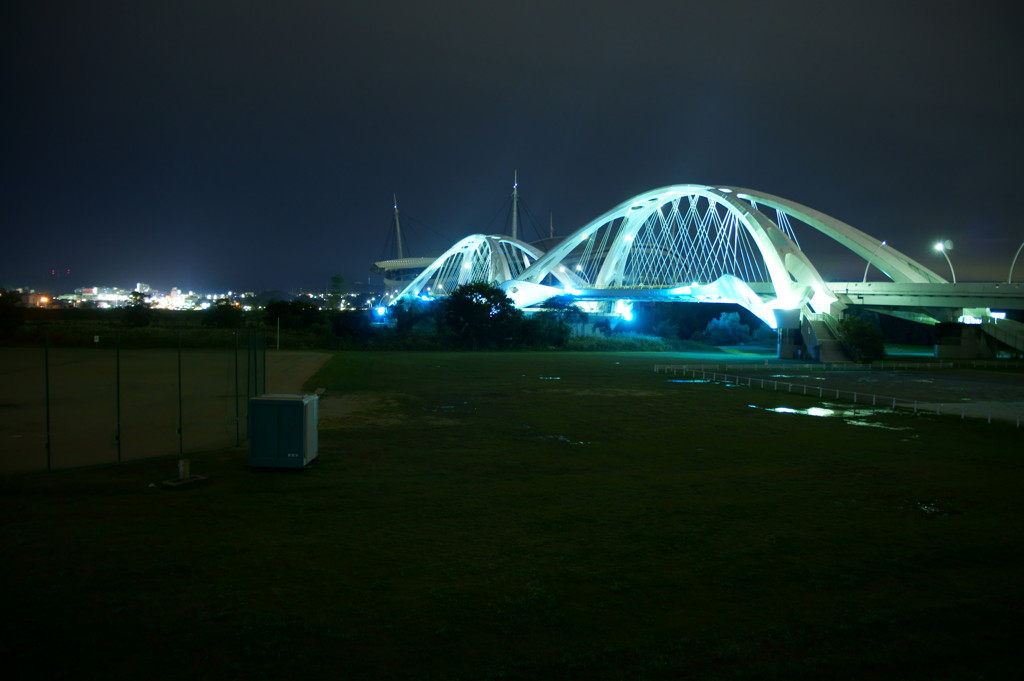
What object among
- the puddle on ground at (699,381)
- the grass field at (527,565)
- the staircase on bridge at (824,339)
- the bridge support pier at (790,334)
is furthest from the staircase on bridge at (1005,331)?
the grass field at (527,565)

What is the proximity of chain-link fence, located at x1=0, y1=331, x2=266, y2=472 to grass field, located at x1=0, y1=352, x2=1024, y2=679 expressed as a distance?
162cm

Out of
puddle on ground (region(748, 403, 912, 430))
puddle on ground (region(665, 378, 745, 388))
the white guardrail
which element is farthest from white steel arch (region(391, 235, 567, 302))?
puddle on ground (region(748, 403, 912, 430))

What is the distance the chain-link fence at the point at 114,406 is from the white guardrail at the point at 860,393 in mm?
19147

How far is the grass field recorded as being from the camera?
5730 mm

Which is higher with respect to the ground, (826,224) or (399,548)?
(826,224)

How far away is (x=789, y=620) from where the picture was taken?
6.45m

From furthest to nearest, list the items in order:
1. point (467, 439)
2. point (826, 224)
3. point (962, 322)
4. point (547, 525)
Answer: point (826, 224) → point (962, 322) → point (467, 439) → point (547, 525)

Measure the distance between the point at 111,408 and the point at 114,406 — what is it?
0.24 meters

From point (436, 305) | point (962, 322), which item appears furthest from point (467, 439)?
point (436, 305)

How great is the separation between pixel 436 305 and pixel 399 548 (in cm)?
6186

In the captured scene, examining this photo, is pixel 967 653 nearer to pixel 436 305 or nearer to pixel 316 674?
pixel 316 674

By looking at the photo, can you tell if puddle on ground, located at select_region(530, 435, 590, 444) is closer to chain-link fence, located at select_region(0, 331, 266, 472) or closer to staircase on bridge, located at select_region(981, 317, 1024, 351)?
chain-link fence, located at select_region(0, 331, 266, 472)

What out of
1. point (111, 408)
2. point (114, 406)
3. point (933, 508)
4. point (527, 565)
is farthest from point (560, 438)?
point (114, 406)

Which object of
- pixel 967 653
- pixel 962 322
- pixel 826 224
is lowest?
pixel 967 653
